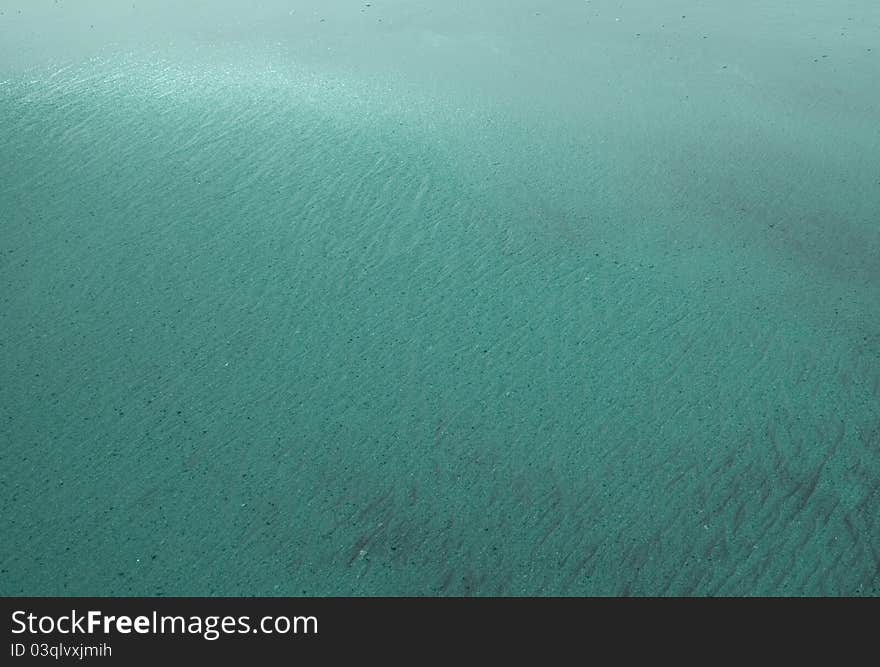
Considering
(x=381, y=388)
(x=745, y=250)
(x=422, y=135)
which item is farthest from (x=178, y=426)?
(x=745, y=250)

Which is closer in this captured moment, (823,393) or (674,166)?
(823,393)

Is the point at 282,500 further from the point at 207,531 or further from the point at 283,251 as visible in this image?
the point at 283,251

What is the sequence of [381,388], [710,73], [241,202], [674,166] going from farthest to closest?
1. [710,73]
2. [674,166]
3. [241,202]
4. [381,388]

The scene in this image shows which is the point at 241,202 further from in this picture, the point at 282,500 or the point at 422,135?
the point at 282,500
